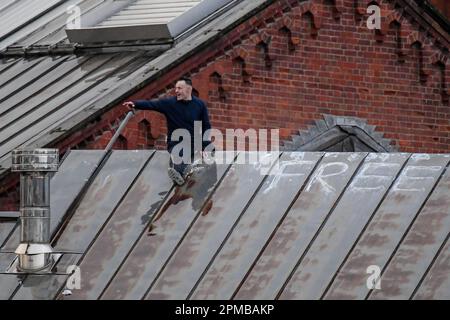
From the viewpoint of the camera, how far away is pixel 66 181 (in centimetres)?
2400

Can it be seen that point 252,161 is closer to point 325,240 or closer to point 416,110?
point 325,240

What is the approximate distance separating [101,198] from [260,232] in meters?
1.97

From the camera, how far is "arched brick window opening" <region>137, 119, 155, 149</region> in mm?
28641

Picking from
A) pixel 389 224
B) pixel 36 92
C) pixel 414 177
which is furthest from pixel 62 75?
pixel 389 224

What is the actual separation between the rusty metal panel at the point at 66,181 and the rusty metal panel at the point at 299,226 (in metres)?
2.43

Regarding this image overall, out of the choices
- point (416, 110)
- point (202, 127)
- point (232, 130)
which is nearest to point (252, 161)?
point (202, 127)

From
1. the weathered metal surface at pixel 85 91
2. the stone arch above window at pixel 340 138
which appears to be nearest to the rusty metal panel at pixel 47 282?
the weathered metal surface at pixel 85 91

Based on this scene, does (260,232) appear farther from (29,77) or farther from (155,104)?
(29,77)

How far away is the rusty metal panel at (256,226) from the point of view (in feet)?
72.0

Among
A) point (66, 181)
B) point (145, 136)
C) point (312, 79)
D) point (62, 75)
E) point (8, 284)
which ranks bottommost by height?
point (312, 79)

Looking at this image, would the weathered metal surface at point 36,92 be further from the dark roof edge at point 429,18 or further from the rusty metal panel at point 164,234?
the rusty metal panel at point 164,234

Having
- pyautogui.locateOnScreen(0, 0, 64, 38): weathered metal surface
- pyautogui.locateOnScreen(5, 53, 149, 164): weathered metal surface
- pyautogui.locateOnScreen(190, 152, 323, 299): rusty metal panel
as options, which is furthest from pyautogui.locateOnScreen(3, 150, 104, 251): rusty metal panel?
pyautogui.locateOnScreen(0, 0, 64, 38): weathered metal surface

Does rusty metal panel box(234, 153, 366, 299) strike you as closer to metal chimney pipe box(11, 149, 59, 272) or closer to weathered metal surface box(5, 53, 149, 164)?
metal chimney pipe box(11, 149, 59, 272)

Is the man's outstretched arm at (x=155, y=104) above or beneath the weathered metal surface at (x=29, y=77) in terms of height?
above
